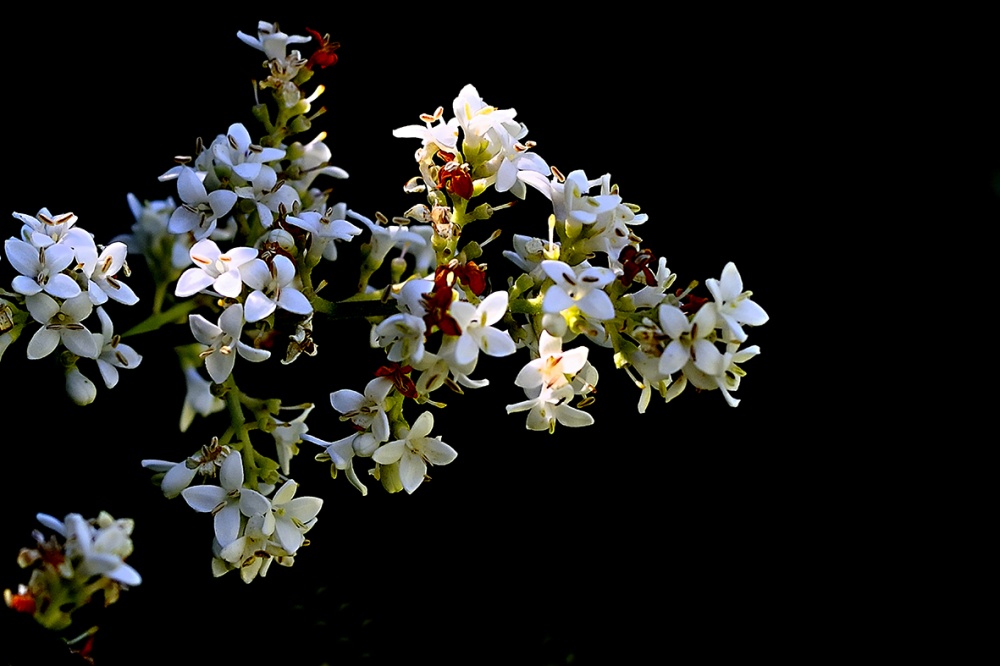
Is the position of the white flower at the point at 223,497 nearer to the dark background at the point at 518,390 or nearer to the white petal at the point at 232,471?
the white petal at the point at 232,471

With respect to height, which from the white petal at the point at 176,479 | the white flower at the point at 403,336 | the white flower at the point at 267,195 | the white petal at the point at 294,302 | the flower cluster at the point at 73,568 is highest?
the white flower at the point at 267,195

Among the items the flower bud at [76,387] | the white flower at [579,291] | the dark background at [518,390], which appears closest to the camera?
the white flower at [579,291]

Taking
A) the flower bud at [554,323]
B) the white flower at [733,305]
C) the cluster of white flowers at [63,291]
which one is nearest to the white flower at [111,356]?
the cluster of white flowers at [63,291]

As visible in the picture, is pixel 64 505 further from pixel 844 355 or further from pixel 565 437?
pixel 844 355

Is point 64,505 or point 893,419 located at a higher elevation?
point 893,419

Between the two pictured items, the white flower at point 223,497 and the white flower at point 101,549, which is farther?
the white flower at point 223,497

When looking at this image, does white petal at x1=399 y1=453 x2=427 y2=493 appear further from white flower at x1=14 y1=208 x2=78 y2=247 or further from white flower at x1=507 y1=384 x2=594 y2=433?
white flower at x1=14 y1=208 x2=78 y2=247

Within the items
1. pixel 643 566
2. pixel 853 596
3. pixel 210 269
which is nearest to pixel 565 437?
pixel 643 566
